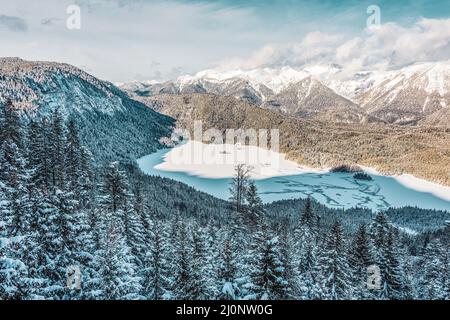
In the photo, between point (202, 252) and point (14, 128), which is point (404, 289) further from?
point (14, 128)

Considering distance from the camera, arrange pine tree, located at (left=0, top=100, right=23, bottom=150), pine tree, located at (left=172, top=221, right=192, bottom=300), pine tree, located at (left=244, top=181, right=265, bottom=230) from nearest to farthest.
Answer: pine tree, located at (left=172, top=221, right=192, bottom=300)
pine tree, located at (left=244, top=181, right=265, bottom=230)
pine tree, located at (left=0, top=100, right=23, bottom=150)

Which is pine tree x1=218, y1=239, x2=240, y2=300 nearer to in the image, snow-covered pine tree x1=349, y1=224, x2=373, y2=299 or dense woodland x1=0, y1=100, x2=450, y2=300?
dense woodland x1=0, y1=100, x2=450, y2=300

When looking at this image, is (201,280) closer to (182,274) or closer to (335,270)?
(182,274)

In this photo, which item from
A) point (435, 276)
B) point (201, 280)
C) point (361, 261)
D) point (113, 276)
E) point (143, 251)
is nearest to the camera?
point (113, 276)

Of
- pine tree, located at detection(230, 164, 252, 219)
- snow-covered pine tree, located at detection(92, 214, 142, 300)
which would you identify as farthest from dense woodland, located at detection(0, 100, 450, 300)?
pine tree, located at detection(230, 164, 252, 219)

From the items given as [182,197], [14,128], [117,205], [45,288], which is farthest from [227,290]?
[182,197]

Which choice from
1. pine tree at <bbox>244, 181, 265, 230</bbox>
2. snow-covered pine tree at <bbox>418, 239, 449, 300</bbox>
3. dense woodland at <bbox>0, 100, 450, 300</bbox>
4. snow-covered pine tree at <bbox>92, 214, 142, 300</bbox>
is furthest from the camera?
pine tree at <bbox>244, 181, 265, 230</bbox>

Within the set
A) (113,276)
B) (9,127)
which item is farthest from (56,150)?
(113,276)

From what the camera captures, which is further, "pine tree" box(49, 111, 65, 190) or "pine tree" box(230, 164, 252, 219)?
"pine tree" box(230, 164, 252, 219)
